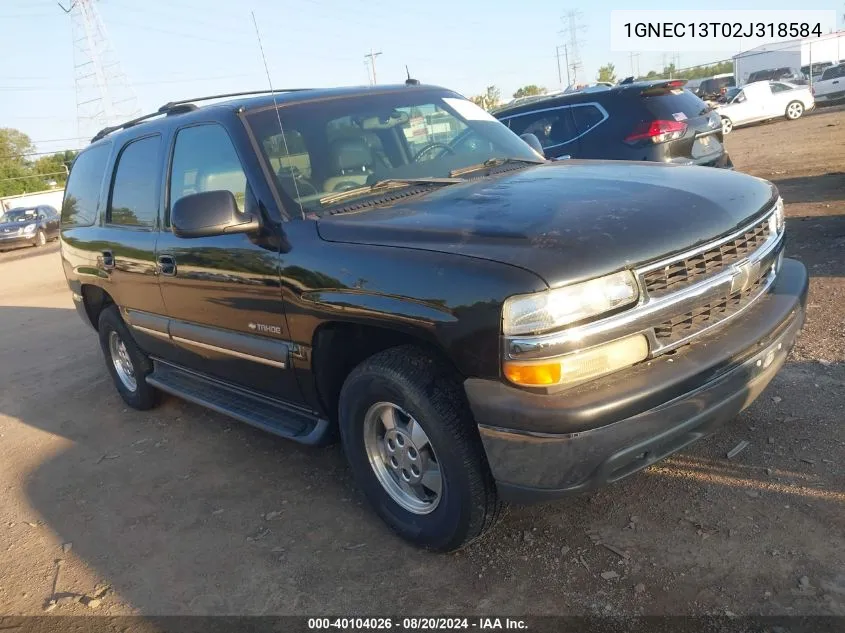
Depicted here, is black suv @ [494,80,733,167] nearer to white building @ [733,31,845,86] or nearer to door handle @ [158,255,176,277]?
door handle @ [158,255,176,277]

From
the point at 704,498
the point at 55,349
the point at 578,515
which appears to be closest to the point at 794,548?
the point at 704,498

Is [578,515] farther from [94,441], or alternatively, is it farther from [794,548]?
[94,441]

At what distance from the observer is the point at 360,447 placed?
3186 mm

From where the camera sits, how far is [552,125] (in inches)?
343

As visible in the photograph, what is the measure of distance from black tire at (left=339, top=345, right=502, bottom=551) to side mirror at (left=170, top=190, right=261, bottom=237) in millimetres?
914

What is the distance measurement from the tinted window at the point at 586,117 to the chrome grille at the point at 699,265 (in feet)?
18.6

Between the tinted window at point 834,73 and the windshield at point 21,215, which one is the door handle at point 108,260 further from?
the tinted window at point 834,73

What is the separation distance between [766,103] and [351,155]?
82.9 feet

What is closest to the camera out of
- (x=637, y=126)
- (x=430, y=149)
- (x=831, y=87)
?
(x=430, y=149)

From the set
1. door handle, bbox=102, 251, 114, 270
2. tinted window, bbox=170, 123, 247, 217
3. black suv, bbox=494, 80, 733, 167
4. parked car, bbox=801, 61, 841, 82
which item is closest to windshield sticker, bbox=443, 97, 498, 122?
tinted window, bbox=170, 123, 247, 217

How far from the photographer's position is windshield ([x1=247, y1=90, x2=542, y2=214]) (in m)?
3.48

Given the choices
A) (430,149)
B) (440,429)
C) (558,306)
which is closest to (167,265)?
(430,149)

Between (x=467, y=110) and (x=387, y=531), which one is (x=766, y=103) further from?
(x=387, y=531)

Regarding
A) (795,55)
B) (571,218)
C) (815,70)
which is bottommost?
(815,70)
